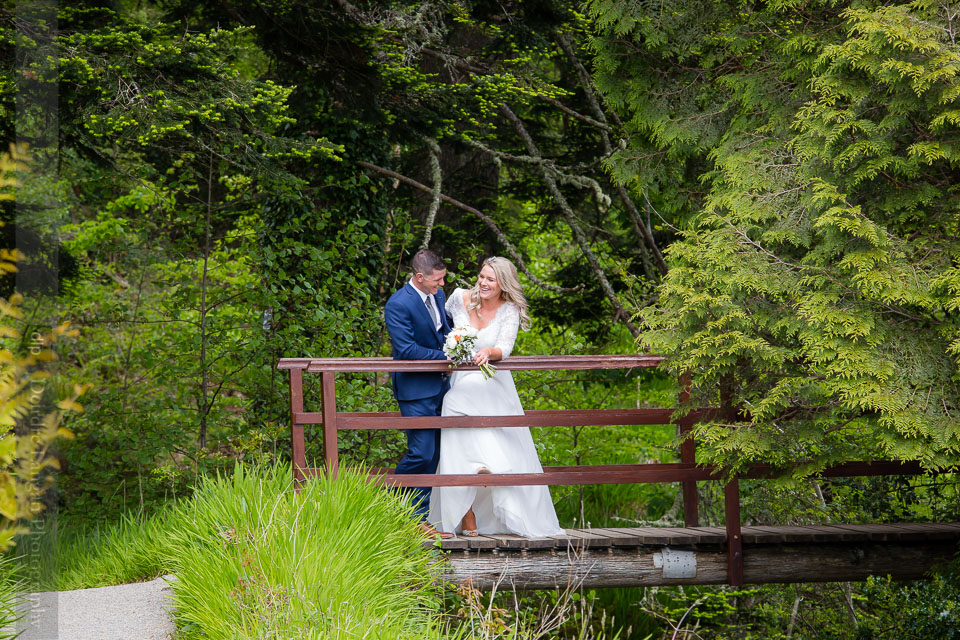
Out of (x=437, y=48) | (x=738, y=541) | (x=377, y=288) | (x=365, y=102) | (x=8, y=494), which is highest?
(x=437, y=48)

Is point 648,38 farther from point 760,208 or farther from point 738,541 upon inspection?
point 738,541

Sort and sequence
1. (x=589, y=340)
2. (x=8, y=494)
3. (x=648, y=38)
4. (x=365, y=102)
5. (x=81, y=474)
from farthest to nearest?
(x=589, y=340) → (x=81, y=474) → (x=365, y=102) → (x=648, y=38) → (x=8, y=494)

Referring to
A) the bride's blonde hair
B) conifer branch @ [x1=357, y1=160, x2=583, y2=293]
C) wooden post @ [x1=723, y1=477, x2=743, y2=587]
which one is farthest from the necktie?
conifer branch @ [x1=357, y1=160, x2=583, y2=293]

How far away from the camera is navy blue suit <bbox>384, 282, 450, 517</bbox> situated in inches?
226

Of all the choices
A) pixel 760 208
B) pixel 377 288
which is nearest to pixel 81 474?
pixel 377 288

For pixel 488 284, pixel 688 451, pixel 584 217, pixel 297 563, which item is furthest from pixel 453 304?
pixel 584 217

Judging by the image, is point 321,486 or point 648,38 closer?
point 321,486

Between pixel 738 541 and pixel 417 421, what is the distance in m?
2.19

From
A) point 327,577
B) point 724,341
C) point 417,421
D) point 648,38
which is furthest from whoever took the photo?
point 648,38

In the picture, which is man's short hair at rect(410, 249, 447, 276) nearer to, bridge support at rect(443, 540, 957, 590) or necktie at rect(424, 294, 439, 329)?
necktie at rect(424, 294, 439, 329)

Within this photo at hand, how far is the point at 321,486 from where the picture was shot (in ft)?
16.4

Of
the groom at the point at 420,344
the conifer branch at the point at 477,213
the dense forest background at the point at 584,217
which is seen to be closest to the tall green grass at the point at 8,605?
the dense forest background at the point at 584,217

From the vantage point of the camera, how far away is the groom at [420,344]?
5.74 m

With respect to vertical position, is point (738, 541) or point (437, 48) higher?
point (437, 48)
